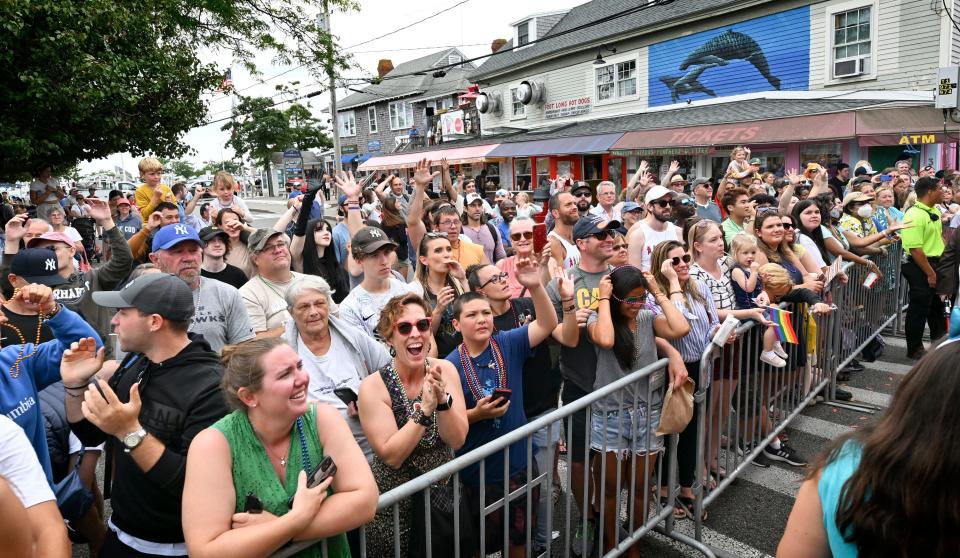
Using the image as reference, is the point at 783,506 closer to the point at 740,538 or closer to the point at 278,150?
the point at 740,538

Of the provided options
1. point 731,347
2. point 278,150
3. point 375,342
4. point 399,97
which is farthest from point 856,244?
point 278,150

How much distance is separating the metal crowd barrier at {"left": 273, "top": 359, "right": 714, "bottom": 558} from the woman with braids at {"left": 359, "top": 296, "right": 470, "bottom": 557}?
5 cm

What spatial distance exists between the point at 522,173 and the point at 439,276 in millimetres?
23864

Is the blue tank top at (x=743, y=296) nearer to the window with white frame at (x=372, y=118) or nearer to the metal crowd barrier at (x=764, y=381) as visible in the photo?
the metal crowd barrier at (x=764, y=381)

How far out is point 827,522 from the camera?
63.2 inches

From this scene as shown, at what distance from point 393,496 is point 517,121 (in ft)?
91.5

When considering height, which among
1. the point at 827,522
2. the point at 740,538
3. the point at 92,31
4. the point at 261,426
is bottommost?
the point at 740,538

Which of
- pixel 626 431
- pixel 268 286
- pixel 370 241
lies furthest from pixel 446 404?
pixel 268 286

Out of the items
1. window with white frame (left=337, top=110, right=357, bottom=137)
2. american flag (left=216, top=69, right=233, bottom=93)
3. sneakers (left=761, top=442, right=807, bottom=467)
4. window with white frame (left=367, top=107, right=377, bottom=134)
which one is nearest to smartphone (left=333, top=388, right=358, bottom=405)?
sneakers (left=761, top=442, right=807, bottom=467)

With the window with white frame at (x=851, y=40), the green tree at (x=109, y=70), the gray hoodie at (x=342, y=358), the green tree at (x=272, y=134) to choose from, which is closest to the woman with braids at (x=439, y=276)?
the gray hoodie at (x=342, y=358)

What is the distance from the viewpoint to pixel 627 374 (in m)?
3.61

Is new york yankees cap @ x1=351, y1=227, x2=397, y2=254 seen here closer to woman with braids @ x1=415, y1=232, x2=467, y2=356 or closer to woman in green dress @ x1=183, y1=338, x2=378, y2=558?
woman with braids @ x1=415, y1=232, x2=467, y2=356

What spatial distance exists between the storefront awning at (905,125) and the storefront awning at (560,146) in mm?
7551

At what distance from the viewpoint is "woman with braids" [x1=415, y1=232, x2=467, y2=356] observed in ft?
13.3
